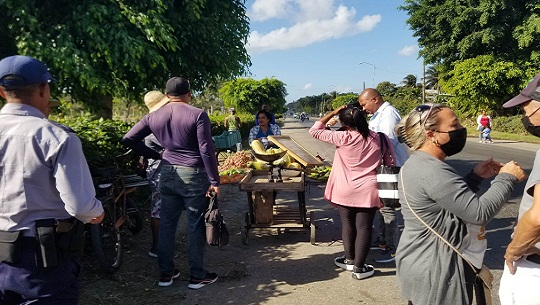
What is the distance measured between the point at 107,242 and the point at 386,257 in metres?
3.13

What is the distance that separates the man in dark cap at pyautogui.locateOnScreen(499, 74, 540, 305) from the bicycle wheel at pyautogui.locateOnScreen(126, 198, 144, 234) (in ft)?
13.7

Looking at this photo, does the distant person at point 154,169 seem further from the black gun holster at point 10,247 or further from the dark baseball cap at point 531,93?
the dark baseball cap at point 531,93

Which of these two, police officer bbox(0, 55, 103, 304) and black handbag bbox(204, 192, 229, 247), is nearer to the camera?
police officer bbox(0, 55, 103, 304)

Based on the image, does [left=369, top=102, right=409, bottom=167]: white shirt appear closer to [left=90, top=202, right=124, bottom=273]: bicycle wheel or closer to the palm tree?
[left=90, top=202, right=124, bottom=273]: bicycle wheel

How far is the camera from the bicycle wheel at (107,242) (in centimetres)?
416

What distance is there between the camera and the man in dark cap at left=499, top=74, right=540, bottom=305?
184 centimetres

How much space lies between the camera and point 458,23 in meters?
33.6

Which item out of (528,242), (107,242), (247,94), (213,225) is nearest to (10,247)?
(213,225)

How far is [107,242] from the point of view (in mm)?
4449

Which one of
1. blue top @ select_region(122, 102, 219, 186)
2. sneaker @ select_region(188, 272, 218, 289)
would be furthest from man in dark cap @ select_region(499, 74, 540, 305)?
sneaker @ select_region(188, 272, 218, 289)

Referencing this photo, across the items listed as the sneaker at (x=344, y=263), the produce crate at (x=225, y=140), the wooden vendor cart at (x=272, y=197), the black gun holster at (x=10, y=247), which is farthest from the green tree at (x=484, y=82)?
the black gun holster at (x=10, y=247)

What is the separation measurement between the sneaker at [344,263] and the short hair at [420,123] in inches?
99.4

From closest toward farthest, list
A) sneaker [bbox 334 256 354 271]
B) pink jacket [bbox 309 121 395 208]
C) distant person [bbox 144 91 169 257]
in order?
pink jacket [bbox 309 121 395 208]
sneaker [bbox 334 256 354 271]
distant person [bbox 144 91 169 257]

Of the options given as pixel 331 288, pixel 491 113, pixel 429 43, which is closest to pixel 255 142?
pixel 331 288
